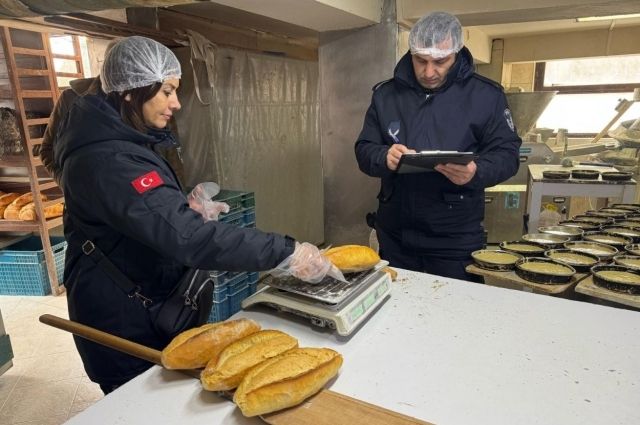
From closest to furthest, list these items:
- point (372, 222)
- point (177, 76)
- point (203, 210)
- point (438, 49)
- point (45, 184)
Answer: point (177, 76), point (203, 210), point (438, 49), point (372, 222), point (45, 184)

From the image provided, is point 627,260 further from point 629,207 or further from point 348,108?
point 348,108

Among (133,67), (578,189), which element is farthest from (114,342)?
(578,189)

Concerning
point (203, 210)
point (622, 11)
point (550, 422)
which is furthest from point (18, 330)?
point (622, 11)

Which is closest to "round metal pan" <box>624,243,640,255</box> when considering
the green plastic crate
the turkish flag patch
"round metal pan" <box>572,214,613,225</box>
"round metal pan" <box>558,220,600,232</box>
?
"round metal pan" <box>558,220,600,232</box>

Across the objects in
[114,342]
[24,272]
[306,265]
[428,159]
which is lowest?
[24,272]

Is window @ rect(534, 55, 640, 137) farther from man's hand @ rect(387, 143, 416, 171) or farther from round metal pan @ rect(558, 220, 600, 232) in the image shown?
man's hand @ rect(387, 143, 416, 171)

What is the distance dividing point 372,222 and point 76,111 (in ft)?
4.42

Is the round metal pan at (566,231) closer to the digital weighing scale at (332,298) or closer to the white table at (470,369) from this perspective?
the white table at (470,369)

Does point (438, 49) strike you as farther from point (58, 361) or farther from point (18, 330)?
point (18, 330)

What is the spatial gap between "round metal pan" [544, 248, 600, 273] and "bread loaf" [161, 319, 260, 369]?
4.18ft

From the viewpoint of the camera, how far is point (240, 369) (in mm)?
846

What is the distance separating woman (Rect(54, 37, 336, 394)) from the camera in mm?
978

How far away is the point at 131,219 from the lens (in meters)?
0.97

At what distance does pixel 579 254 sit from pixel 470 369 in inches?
42.0
